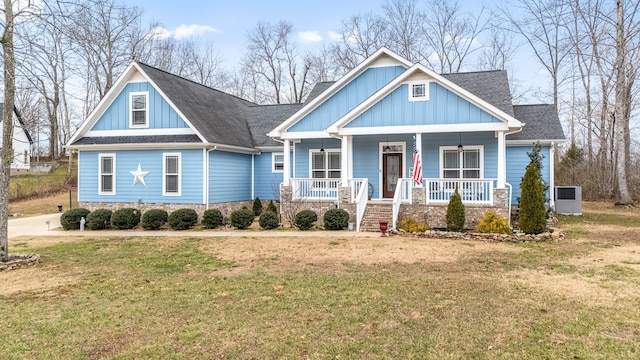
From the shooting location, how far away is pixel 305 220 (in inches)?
587

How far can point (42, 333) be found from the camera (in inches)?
215

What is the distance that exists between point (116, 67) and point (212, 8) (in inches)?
563

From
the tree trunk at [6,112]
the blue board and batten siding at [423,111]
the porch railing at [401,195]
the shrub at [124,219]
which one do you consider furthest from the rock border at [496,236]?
the tree trunk at [6,112]

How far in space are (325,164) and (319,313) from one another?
43.6ft

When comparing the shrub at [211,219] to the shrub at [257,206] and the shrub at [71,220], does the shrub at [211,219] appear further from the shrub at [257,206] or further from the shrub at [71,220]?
the shrub at [71,220]

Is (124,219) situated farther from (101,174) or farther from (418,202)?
(418,202)

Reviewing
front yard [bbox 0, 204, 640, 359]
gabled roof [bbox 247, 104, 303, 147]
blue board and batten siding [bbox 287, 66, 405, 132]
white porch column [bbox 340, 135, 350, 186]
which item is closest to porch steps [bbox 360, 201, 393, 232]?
white porch column [bbox 340, 135, 350, 186]

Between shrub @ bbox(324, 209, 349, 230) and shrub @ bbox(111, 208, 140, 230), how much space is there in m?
7.16

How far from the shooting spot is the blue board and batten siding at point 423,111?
1497 cm

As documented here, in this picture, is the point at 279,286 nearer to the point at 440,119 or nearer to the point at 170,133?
the point at 440,119

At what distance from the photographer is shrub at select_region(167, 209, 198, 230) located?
1563cm

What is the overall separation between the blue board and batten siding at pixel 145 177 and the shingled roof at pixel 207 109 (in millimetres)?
1339

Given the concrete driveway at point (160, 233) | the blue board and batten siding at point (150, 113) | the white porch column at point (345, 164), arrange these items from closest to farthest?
1. the concrete driveway at point (160, 233)
2. the white porch column at point (345, 164)
3. the blue board and batten siding at point (150, 113)

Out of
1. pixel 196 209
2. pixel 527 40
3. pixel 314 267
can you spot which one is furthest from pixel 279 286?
pixel 527 40
